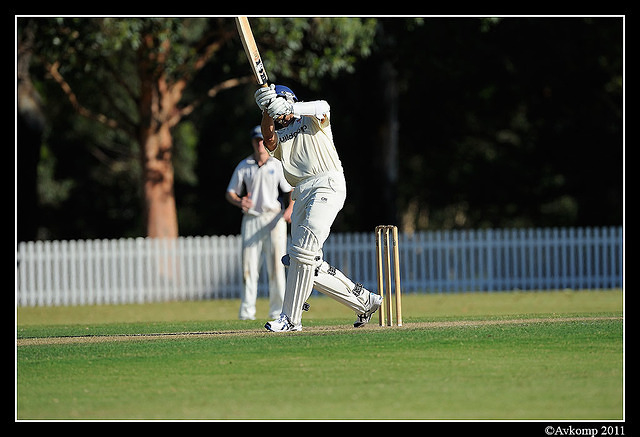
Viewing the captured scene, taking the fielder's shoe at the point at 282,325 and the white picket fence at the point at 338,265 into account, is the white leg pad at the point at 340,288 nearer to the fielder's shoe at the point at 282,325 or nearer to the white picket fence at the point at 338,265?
the fielder's shoe at the point at 282,325

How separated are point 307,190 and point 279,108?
30.3 inches

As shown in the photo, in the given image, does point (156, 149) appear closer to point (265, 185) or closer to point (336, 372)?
point (265, 185)

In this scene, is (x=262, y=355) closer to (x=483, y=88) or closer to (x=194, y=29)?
(x=194, y=29)

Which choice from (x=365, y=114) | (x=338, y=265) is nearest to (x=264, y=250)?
(x=338, y=265)

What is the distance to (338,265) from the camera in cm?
2138

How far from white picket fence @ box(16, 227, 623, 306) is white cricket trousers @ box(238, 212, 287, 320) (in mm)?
8225

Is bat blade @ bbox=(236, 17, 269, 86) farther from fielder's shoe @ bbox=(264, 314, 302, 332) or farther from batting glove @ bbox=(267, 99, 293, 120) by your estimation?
fielder's shoe @ bbox=(264, 314, 302, 332)

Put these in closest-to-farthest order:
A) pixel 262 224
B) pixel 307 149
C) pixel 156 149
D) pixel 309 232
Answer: pixel 309 232 → pixel 307 149 → pixel 262 224 → pixel 156 149

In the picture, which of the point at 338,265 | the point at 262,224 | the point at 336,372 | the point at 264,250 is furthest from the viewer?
the point at 338,265

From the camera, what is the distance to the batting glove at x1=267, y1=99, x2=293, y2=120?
855cm

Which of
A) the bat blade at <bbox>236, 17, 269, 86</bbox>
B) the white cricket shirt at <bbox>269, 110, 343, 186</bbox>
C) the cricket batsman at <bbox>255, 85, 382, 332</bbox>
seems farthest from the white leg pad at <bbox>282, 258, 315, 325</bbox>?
the bat blade at <bbox>236, 17, 269, 86</bbox>

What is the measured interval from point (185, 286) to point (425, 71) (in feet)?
31.7

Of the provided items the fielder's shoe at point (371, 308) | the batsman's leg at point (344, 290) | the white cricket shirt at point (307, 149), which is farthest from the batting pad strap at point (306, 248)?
the fielder's shoe at point (371, 308)
